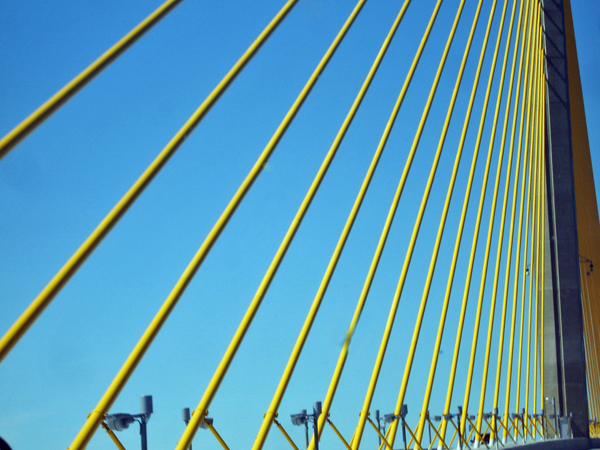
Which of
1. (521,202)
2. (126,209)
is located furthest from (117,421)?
(521,202)

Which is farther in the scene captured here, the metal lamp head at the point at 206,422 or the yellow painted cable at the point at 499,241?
the yellow painted cable at the point at 499,241

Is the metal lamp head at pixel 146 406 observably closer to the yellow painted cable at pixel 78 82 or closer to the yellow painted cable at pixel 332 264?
the yellow painted cable at pixel 332 264

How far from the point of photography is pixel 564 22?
555 inches

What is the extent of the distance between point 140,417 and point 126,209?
139 centimetres

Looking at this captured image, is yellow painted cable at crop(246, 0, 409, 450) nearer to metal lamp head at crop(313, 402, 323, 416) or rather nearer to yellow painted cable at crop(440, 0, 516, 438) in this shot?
metal lamp head at crop(313, 402, 323, 416)

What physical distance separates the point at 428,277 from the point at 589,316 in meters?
13.9

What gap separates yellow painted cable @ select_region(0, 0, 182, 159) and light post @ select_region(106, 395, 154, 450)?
1.65m

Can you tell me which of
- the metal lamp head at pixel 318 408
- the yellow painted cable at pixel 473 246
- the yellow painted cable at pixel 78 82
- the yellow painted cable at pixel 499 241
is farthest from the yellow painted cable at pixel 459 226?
the yellow painted cable at pixel 78 82

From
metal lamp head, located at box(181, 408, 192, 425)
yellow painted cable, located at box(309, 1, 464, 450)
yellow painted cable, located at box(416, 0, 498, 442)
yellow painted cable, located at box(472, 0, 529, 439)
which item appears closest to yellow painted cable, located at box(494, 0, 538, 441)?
yellow painted cable, located at box(472, 0, 529, 439)

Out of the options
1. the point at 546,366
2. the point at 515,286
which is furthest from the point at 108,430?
the point at 546,366

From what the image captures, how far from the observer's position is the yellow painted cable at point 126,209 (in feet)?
10.1

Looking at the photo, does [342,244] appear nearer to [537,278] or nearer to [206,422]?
[206,422]

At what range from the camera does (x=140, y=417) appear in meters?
4.27

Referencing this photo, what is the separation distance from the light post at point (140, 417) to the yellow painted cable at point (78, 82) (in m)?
1.65
